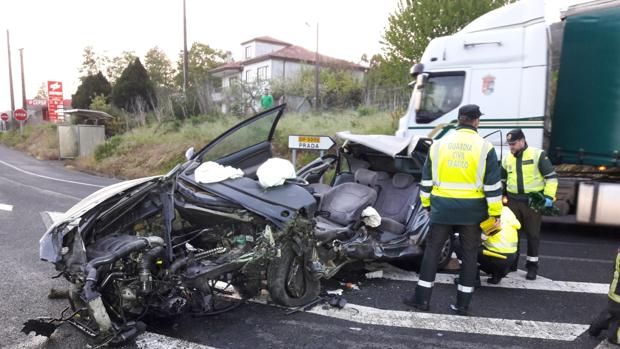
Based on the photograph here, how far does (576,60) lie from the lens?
685 cm

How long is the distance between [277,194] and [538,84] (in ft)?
16.8

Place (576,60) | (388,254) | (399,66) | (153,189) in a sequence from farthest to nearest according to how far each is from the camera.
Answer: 1. (399,66)
2. (576,60)
3. (388,254)
4. (153,189)

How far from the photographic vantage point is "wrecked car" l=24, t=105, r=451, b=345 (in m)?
3.07

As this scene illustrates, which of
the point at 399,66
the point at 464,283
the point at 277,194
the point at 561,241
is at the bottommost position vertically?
the point at 561,241

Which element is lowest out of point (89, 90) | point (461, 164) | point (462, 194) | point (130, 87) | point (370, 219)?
point (370, 219)

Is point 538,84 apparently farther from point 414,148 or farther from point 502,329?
point 502,329

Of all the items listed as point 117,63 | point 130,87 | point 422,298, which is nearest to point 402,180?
point 422,298

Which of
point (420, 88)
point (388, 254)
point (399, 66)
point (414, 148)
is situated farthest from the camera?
point (399, 66)

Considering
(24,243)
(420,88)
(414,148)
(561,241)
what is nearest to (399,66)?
(420,88)

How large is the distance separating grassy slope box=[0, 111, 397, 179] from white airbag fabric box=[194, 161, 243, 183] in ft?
31.2

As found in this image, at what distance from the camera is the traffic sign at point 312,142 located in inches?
311

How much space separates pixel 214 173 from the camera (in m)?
3.88

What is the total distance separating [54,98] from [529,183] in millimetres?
33402

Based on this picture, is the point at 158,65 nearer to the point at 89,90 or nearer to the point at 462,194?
the point at 89,90
